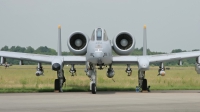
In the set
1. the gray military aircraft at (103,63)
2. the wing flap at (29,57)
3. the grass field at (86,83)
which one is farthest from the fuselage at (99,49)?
the grass field at (86,83)

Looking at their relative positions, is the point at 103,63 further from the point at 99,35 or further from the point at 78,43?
the point at 78,43

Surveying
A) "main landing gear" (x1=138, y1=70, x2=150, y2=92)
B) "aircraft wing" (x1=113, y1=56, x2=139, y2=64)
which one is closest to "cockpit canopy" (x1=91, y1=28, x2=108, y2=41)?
"aircraft wing" (x1=113, y1=56, x2=139, y2=64)

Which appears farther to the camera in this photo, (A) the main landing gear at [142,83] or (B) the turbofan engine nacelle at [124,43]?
(A) the main landing gear at [142,83]

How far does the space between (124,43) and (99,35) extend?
2.97 metres

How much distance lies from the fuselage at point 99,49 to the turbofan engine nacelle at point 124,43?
1.98 metres

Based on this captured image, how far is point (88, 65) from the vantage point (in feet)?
79.0

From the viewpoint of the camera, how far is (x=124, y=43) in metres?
26.1

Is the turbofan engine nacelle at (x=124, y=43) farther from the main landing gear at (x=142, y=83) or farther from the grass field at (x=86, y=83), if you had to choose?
the grass field at (x=86, y=83)

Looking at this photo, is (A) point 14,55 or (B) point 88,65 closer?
(B) point 88,65

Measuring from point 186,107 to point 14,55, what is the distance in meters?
13.0

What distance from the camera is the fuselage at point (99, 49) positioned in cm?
2267

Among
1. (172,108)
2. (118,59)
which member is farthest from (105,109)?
(118,59)

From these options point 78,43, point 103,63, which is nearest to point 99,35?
point 103,63

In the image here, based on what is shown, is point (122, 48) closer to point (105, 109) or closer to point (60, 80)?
point (60, 80)
